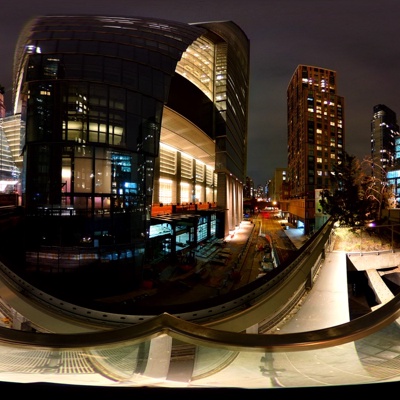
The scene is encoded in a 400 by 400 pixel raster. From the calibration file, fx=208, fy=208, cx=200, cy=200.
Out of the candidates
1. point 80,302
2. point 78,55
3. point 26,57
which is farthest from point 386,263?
point 26,57

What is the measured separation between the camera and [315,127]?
189ft

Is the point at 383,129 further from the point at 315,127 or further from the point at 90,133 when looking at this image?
the point at 90,133

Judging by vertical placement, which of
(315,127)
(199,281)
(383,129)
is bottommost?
(199,281)

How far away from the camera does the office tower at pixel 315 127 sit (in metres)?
55.0

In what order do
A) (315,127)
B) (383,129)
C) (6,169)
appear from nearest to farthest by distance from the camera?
(6,169) < (315,127) < (383,129)

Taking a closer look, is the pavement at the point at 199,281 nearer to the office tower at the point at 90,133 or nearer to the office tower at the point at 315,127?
the office tower at the point at 90,133

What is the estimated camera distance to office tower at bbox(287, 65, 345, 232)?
55.0 metres

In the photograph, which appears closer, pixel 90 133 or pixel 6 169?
pixel 90 133

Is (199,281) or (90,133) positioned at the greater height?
(90,133)

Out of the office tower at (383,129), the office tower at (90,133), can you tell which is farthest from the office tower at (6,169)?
the office tower at (383,129)

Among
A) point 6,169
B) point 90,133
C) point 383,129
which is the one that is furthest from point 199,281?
point 383,129

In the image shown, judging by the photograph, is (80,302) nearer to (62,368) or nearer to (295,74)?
(62,368)

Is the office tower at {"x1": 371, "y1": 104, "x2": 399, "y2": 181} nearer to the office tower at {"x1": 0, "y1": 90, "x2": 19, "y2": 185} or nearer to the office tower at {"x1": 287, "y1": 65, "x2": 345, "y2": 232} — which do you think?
the office tower at {"x1": 287, "y1": 65, "x2": 345, "y2": 232}

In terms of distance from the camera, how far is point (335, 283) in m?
4.06
